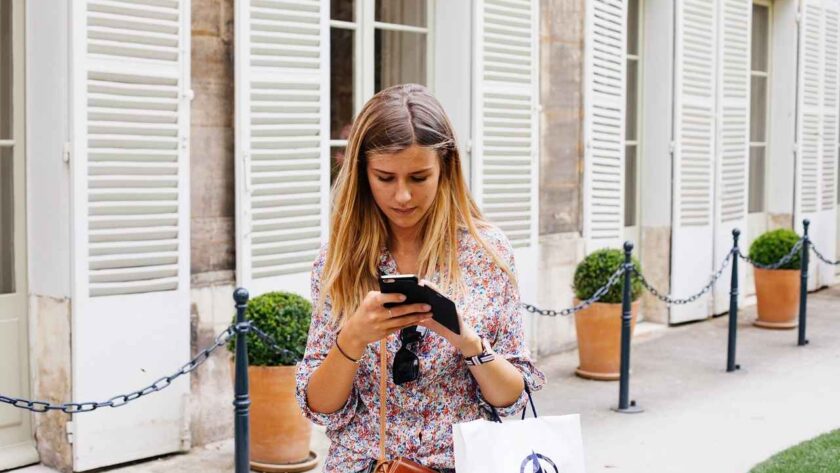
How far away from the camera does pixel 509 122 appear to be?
8531 mm

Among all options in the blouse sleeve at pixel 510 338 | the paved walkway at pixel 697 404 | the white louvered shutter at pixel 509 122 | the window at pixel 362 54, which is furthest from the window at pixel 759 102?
the blouse sleeve at pixel 510 338

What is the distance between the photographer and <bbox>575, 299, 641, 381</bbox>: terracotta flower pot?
27.5 feet

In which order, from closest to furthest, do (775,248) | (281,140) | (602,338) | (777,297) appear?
(281,140), (602,338), (775,248), (777,297)

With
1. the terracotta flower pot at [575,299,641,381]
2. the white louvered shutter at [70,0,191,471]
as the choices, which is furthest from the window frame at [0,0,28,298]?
the terracotta flower pot at [575,299,641,381]

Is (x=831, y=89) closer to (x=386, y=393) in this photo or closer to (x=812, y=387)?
(x=812, y=387)

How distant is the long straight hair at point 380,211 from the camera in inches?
93.8

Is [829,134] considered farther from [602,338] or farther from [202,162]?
[202,162]

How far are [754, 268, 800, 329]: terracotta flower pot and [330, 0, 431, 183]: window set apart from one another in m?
4.66

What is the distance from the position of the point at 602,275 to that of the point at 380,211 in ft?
19.6

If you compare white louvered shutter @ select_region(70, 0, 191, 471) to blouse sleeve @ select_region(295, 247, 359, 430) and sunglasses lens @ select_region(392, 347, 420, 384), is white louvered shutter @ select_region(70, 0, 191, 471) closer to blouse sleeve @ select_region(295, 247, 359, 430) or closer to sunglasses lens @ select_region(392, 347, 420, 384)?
blouse sleeve @ select_region(295, 247, 359, 430)

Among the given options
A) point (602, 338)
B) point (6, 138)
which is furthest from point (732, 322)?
point (6, 138)

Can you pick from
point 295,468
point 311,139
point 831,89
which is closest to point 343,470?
point 295,468

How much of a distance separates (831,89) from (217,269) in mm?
10160

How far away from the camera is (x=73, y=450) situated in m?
5.58
